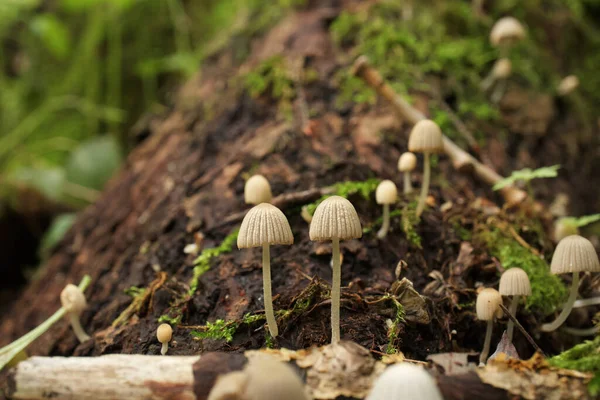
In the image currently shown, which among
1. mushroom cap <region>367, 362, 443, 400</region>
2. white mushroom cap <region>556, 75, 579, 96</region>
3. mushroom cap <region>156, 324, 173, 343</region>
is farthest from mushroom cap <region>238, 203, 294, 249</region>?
white mushroom cap <region>556, 75, 579, 96</region>

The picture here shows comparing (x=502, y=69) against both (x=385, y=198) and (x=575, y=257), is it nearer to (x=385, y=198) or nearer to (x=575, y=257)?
(x=385, y=198)

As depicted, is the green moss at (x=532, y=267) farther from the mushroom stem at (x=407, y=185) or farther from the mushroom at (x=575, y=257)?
the mushroom stem at (x=407, y=185)

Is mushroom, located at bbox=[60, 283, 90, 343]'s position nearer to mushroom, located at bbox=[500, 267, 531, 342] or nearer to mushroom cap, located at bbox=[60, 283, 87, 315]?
mushroom cap, located at bbox=[60, 283, 87, 315]

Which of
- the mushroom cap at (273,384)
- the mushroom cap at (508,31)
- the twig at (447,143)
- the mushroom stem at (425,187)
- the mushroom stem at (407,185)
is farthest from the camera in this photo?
the mushroom cap at (508,31)

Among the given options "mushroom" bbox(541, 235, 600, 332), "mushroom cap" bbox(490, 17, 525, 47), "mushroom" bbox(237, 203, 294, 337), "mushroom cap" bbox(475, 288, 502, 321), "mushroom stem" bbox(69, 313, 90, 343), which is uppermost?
"mushroom cap" bbox(490, 17, 525, 47)

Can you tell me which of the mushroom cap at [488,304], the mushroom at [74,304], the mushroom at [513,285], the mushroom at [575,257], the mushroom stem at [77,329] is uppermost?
the mushroom at [575,257]

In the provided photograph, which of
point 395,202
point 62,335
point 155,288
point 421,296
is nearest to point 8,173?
point 62,335

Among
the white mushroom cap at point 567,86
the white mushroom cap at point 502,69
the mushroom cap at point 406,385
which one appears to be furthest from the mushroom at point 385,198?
the white mushroom cap at point 567,86
